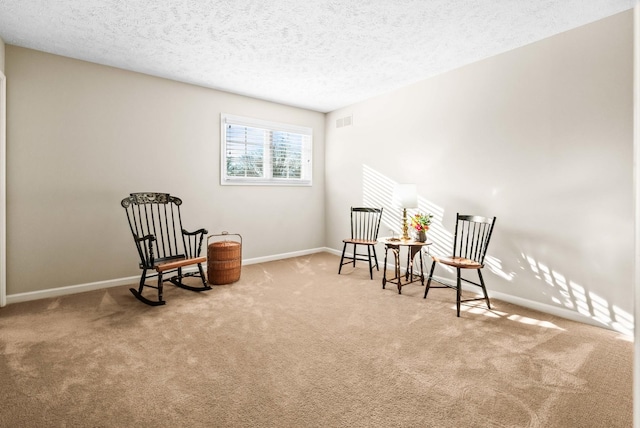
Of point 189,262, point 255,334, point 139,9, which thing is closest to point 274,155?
point 189,262

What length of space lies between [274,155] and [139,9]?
2.91 meters

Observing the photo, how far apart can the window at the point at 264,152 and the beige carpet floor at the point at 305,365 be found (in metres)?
2.34

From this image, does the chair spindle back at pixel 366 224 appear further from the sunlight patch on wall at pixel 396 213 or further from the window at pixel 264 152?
the window at pixel 264 152

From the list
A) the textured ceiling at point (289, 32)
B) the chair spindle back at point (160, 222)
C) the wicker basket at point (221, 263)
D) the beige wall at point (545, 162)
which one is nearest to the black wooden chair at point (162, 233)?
the chair spindle back at point (160, 222)

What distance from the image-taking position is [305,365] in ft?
6.80

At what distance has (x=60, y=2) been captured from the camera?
2.51 meters

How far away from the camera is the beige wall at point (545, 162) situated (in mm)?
2609

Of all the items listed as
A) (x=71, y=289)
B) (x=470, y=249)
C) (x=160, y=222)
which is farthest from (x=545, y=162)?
(x=71, y=289)

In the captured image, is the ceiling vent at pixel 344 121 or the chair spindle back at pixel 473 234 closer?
the chair spindle back at pixel 473 234

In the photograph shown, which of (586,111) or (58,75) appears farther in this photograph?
(58,75)

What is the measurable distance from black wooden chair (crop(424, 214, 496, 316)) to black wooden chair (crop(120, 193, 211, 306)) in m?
2.78

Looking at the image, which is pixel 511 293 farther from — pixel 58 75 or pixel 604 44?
pixel 58 75

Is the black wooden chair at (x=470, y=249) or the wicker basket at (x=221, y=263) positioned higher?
the black wooden chair at (x=470, y=249)

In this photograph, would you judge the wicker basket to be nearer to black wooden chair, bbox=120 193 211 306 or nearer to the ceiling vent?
black wooden chair, bbox=120 193 211 306
